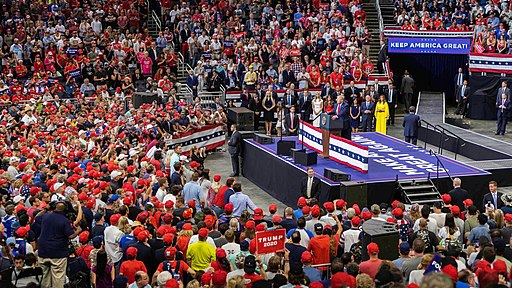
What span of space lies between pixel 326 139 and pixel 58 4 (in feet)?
56.9

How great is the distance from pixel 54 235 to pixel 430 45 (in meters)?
24.0

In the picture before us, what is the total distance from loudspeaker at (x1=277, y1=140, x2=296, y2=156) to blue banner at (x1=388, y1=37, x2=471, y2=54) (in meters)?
13.1

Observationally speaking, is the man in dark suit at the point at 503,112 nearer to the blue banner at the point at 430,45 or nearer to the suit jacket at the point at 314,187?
the blue banner at the point at 430,45

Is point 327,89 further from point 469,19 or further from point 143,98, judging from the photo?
point 469,19

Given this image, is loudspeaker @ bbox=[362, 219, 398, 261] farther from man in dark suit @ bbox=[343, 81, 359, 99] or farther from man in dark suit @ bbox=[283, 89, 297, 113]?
man in dark suit @ bbox=[343, 81, 359, 99]

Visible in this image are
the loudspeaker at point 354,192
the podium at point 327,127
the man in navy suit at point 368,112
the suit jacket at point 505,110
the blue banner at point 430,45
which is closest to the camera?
the loudspeaker at point 354,192

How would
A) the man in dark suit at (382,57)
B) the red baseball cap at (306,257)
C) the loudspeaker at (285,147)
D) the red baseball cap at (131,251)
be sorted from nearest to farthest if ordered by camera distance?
1. the red baseball cap at (131,251)
2. the red baseball cap at (306,257)
3. the loudspeaker at (285,147)
4. the man in dark suit at (382,57)

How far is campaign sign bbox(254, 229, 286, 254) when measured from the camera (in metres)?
11.4

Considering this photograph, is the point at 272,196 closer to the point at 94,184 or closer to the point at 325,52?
the point at 94,184

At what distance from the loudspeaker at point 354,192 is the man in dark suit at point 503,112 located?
36.9 feet

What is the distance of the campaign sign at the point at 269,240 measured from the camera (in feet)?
37.3

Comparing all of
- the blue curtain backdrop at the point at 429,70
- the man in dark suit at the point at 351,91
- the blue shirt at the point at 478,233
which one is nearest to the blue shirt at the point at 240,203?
the blue shirt at the point at 478,233

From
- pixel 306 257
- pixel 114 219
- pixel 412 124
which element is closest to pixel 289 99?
pixel 412 124

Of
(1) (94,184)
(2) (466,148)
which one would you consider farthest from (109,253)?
(2) (466,148)
